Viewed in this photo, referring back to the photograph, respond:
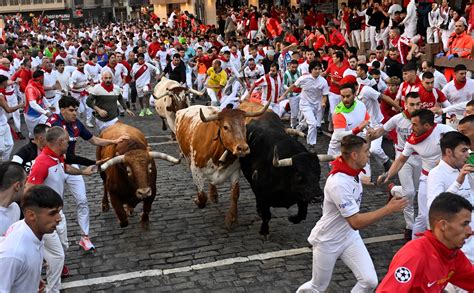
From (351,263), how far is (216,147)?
13.2ft

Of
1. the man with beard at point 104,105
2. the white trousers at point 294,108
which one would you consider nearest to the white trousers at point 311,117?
the white trousers at point 294,108

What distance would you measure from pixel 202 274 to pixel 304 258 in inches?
54.2

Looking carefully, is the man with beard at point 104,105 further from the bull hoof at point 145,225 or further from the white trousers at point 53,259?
the white trousers at point 53,259

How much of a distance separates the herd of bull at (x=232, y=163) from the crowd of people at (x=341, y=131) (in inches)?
20.6

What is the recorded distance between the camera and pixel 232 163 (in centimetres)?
908

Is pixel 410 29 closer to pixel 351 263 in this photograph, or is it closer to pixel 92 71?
pixel 92 71

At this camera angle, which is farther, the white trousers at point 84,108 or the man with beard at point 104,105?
the white trousers at point 84,108

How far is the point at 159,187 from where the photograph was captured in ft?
37.0

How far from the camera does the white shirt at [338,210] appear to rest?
16.9 feet

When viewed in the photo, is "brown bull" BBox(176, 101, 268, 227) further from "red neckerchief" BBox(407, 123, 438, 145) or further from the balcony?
the balcony

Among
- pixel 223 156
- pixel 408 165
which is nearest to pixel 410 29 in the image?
pixel 408 165

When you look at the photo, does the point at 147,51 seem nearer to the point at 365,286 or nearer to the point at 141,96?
the point at 141,96

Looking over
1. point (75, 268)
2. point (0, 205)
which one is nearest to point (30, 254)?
point (0, 205)

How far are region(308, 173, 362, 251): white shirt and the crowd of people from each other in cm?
1
